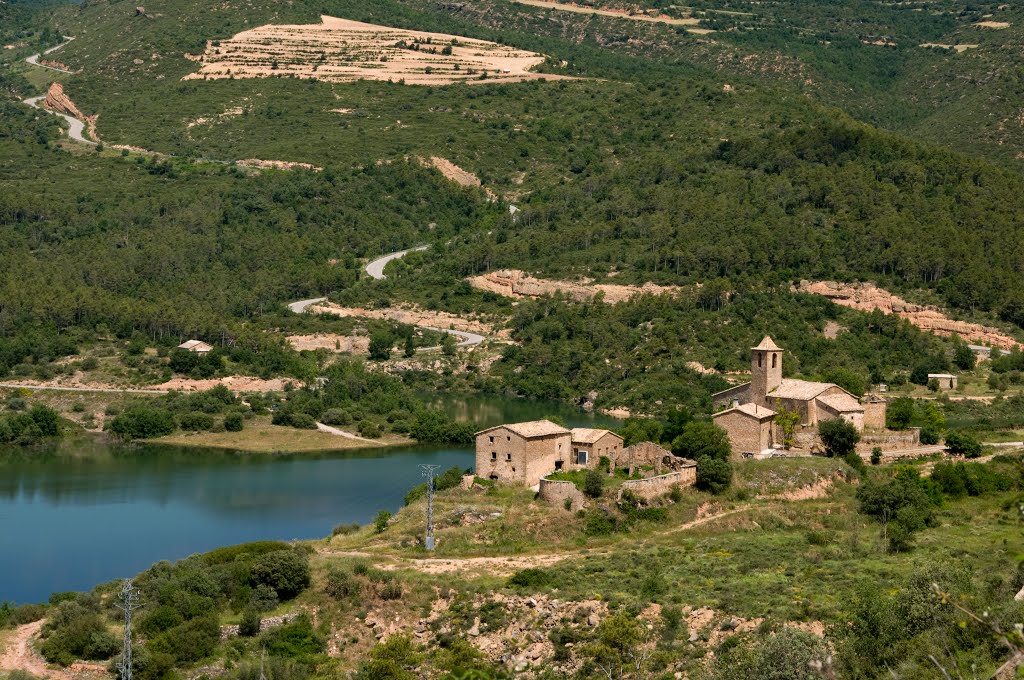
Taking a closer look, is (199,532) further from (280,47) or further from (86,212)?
(280,47)

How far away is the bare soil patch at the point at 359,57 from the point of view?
130000 mm

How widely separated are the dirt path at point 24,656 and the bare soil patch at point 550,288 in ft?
162

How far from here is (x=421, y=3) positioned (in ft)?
558

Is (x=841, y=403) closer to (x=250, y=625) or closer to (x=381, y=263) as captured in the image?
(x=250, y=625)

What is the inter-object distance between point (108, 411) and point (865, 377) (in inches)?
1218

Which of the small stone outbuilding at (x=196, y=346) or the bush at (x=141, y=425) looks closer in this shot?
the bush at (x=141, y=425)

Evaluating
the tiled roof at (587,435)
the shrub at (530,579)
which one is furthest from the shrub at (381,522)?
the shrub at (530,579)

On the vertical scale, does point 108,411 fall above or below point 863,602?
below

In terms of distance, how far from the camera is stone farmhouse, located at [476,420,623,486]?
42250 mm

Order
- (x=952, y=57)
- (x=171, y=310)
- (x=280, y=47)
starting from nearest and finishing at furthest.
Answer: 1. (x=171, y=310)
2. (x=280, y=47)
3. (x=952, y=57)

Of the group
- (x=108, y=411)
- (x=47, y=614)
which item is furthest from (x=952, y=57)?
(x=47, y=614)

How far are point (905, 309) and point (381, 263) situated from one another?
117 feet

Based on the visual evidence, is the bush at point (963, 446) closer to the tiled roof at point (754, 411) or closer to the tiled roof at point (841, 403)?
the tiled roof at point (841, 403)

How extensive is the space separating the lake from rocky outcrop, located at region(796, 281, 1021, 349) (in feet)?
49.3
